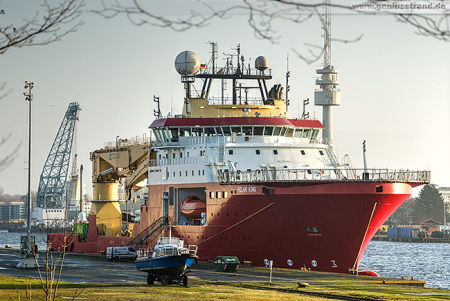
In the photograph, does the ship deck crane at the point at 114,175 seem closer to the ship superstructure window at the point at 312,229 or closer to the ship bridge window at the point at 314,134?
the ship bridge window at the point at 314,134

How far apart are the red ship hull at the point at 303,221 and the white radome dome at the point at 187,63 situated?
9.77 meters

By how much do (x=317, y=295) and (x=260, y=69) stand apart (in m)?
25.2

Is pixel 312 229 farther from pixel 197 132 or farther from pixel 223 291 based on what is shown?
pixel 223 291

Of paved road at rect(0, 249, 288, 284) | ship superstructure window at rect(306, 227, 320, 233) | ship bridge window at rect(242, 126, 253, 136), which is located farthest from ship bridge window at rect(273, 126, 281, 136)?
paved road at rect(0, 249, 288, 284)

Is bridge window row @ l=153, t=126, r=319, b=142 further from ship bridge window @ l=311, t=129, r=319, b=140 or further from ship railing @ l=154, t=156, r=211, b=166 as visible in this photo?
A: ship railing @ l=154, t=156, r=211, b=166

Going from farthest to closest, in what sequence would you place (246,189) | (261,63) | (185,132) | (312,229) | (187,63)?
(261,63)
(187,63)
(185,132)
(246,189)
(312,229)

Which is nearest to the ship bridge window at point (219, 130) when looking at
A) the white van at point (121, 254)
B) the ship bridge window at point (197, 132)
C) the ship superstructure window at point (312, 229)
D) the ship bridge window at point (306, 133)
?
the ship bridge window at point (197, 132)

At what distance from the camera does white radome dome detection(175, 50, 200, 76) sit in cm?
5028

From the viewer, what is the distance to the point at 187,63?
165 ft

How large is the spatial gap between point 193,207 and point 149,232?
5.19 m

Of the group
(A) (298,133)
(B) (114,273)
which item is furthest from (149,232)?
(B) (114,273)

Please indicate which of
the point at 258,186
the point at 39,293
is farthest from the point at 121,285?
the point at 258,186

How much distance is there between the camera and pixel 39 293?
1097 inches

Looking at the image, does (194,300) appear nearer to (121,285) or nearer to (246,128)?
(121,285)
